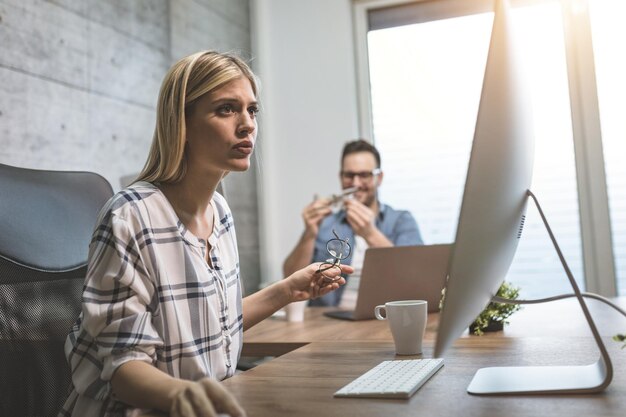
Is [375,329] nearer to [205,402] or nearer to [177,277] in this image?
[177,277]

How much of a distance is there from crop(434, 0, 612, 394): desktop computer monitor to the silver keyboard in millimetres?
77

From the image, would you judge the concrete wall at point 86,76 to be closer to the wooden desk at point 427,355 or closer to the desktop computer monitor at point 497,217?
the wooden desk at point 427,355

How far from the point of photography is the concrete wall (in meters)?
2.03

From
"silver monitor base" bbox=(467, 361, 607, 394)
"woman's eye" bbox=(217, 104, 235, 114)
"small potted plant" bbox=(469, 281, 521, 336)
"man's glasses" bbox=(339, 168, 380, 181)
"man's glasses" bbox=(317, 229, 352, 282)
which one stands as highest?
"man's glasses" bbox=(339, 168, 380, 181)

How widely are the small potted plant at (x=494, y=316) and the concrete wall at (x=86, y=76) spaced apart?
1571 millimetres

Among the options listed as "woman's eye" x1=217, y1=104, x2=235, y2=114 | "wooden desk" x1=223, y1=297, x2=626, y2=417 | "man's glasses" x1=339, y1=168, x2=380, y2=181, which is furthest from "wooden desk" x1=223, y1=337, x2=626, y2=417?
"man's glasses" x1=339, y1=168, x2=380, y2=181

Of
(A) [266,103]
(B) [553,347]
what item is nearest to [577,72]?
(A) [266,103]

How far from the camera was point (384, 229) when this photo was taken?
2990 millimetres

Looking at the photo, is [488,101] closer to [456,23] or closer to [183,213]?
[183,213]

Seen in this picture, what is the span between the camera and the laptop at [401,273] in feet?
5.37

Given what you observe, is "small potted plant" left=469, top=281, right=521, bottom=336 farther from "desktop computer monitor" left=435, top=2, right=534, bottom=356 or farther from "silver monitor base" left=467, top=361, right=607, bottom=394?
"desktop computer monitor" left=435, top=2, right=534, bottom=356

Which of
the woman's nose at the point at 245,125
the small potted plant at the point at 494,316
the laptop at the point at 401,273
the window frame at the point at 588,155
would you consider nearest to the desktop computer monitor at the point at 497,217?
the small potted plant at the point at 494,316

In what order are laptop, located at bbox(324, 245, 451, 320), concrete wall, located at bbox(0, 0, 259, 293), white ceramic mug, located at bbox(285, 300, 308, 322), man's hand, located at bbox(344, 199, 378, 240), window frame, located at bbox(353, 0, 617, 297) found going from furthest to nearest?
window frame, located at bbox(353, 0, 617, 297) < man's hand, located at bbox(344, 199, 378, 240) < concrete wall, located at bbox(0, 0, 259, 293) < white ceramic mug, located at bbox(285, 300, 308, 322) < laptop, located at bbox(324, 245, 451, 320)

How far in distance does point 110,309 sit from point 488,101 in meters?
0.64
